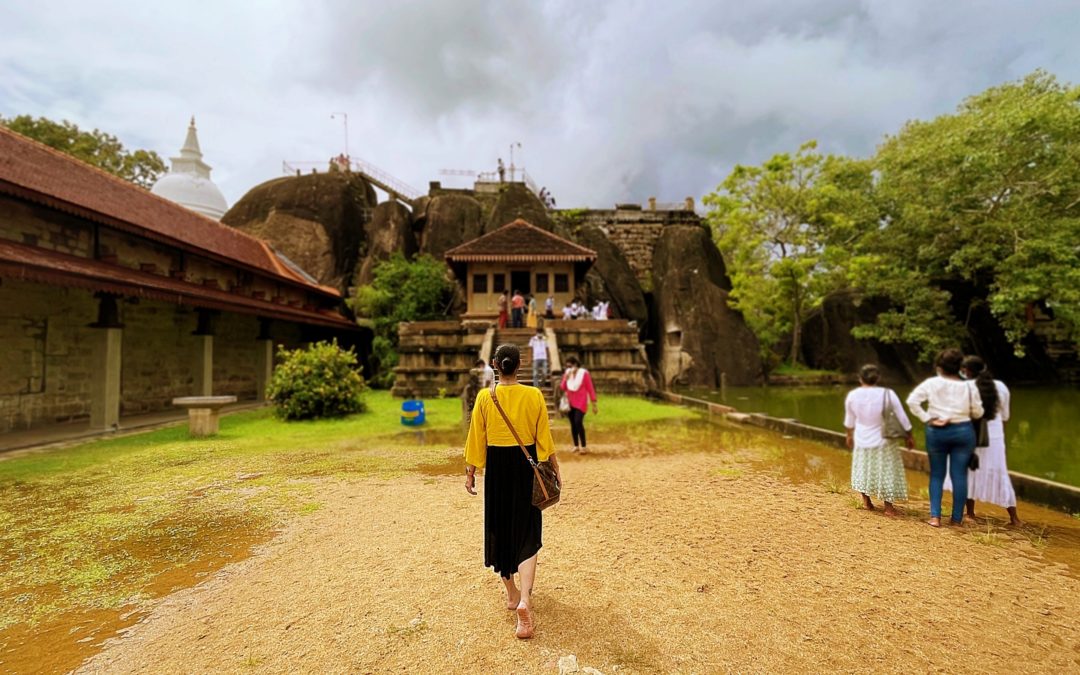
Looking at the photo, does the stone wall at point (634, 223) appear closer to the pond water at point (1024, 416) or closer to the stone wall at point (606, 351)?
the pond water at point (1024, 416)

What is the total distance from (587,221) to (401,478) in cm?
2620

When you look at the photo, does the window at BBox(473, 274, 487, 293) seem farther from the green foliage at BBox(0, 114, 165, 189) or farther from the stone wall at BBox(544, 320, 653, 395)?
the green foliage at BBox(0, 114, 165, 189)

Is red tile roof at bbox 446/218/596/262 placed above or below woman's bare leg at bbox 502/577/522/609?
above

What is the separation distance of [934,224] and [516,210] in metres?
19.5

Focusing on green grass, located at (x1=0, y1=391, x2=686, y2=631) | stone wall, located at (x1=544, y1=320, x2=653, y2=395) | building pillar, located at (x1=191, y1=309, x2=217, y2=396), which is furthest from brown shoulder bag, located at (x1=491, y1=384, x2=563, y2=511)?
stone wall, located at (x1=544, y1=320, x2=653, y2=395)

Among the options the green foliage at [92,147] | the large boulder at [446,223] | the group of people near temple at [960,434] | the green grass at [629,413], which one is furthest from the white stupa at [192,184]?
the group of people near temple at [960,434]

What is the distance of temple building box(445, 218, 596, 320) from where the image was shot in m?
20.0

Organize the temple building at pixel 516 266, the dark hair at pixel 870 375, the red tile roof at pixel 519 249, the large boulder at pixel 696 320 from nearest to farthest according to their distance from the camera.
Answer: the dark hair at pixel 870 375, the red tile roof at pixel 519 249, the temple building at pixel 516 266, the large boulder at pixel 696 320

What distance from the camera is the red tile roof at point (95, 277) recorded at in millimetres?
7844

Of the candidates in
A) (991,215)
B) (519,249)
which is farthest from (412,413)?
(991,215)

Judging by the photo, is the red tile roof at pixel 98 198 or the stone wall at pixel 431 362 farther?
the stone wall at pixel 431 362

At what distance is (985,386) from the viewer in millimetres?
4438

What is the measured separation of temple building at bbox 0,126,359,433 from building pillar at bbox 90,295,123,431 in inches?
0.9

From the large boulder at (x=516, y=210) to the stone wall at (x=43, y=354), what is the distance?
18.9 meters
